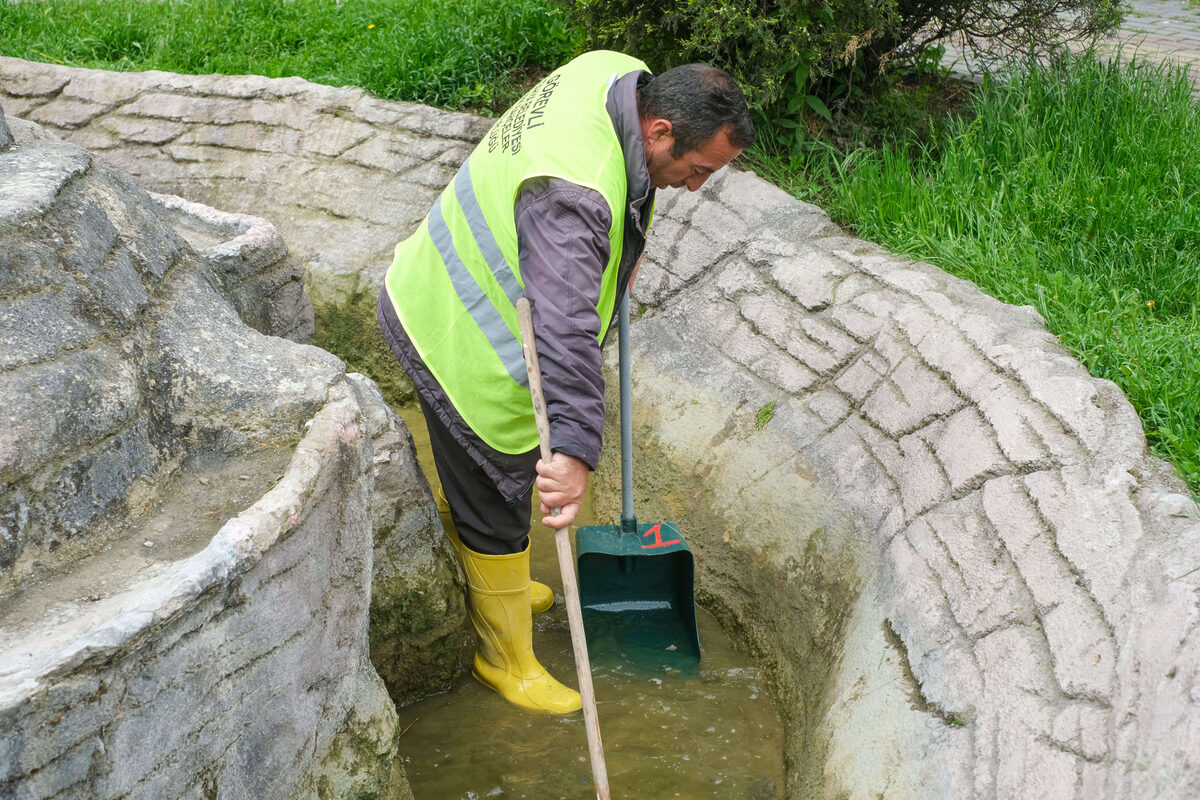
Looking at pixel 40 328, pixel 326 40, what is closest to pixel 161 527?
pixel 40 328

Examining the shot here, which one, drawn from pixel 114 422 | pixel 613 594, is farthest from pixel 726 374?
pixel 114 422

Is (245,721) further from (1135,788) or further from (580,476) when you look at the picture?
(1135,788)

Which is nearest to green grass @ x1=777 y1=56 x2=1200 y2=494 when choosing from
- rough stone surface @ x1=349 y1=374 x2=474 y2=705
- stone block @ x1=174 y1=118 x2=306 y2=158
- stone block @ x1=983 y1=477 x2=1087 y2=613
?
stone block @ x1=983 y1=477 x2=1087 y2=613

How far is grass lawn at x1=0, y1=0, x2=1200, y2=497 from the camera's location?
2986mm

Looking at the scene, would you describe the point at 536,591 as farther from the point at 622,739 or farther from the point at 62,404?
the point at 62,404

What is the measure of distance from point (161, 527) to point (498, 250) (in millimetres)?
1019

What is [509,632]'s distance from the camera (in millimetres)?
3020

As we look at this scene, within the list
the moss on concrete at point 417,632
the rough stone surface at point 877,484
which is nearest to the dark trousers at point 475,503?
the moss on concrete at point 417,632

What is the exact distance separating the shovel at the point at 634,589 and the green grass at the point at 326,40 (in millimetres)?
2389

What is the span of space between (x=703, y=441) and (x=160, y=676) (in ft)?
7.06

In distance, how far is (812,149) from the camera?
14.1 feet

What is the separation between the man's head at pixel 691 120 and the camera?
7.93ft

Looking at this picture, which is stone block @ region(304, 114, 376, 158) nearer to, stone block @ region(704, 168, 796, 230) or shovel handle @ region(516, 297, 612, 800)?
stone block @ region(704, 168, 796, 230)

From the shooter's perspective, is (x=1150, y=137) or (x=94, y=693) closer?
(x=94, y=693)
